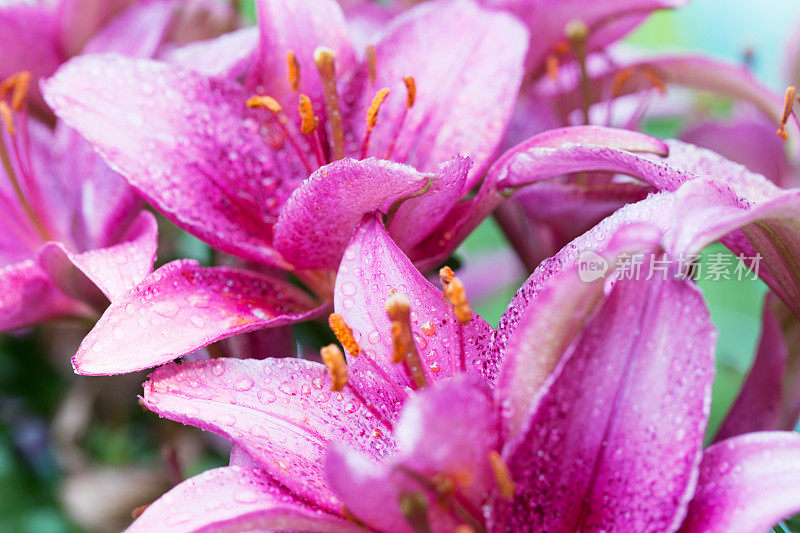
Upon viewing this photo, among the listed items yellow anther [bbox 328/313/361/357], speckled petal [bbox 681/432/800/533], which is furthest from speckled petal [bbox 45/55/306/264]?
speckled petal [bbox 681/432/800/533]

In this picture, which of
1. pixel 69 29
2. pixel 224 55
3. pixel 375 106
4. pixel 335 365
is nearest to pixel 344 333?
pixel 335 365

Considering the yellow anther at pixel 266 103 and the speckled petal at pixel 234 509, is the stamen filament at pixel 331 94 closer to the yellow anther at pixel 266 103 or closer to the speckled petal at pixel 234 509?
the yellow anther at pixel 266 103

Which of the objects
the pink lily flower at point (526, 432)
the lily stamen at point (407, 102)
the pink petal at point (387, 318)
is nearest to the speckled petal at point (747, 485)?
the pink lily flower at point (526, 432)

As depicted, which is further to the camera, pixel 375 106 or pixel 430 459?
pixel 375 106

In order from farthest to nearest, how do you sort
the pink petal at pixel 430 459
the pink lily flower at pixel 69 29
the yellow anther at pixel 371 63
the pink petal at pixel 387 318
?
the pink lily flower at pixel 69 29 < the yellow anther at pixel 371 63 < the pink petal at pixel 387 318 < the pink petal at pixel 430 459

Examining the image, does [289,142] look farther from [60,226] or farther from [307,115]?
[60,226]

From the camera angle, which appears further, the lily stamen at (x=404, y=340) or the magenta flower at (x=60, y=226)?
the magenta flower at (x=60, y=226)

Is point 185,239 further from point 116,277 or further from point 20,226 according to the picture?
point 116,277
